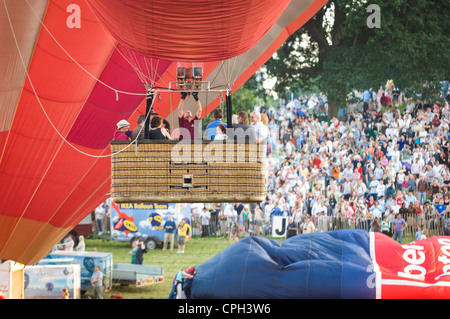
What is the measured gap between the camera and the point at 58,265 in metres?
13.9

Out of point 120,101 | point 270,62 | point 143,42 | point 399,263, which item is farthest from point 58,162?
point 270,62

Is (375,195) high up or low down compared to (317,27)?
down

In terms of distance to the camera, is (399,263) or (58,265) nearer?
(399,263)

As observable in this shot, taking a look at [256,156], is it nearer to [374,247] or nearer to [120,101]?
[120,101]

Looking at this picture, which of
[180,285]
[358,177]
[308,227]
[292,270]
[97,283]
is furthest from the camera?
[358,177]

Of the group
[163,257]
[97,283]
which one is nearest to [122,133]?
[97,283]

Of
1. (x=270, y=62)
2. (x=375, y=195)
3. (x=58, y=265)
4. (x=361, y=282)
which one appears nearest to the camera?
(x=361, y=282)

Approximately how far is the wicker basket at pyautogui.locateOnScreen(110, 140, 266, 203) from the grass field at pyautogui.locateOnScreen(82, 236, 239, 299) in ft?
24.3

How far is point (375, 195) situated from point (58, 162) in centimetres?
861

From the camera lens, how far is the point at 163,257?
668 inches

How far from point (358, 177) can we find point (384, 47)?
7514mm

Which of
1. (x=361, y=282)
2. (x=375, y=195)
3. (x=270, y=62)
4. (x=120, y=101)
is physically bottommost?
(x=361, y=282)

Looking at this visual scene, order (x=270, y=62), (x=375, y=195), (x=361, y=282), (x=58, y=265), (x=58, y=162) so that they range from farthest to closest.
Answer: (x=270, y=62)
(x=375, y=195)
(x=58, y=265)
(x=361, y=282)
(x=58, y=162)

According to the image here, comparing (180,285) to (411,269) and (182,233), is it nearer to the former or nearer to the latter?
(411,269)
